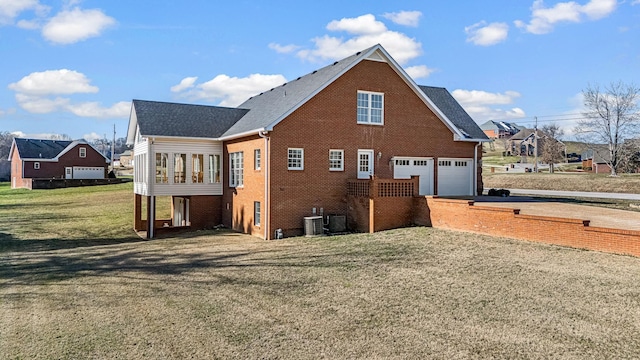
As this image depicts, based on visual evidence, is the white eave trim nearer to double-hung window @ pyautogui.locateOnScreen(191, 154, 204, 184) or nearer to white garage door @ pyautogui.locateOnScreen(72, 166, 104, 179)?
double-hung window @ pyautogui.locateOnScreen(191, 154, 204, 184)

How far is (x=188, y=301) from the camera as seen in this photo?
31.8 ft

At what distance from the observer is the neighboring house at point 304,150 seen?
18625 millimetres

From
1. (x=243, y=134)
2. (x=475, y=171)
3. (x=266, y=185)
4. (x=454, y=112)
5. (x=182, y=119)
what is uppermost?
(x=454, y=112)

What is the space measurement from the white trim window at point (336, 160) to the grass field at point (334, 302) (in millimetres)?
4621

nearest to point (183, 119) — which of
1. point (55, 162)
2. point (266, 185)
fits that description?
point (266, 185)

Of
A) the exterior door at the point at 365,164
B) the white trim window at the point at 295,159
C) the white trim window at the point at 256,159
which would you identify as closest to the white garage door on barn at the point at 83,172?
the white trim window at the point at 256,159

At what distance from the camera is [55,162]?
6131 centimetres

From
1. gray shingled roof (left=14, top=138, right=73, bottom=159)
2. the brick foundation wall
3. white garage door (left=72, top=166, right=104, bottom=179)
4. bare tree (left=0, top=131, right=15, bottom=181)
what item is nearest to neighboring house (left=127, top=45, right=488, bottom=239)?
the brick foundation wall

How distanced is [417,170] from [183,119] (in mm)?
11840

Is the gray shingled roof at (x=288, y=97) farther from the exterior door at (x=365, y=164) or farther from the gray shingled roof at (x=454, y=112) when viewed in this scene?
the gray shingled roof at (x=454, y=112)

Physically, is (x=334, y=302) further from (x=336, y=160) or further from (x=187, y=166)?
(x=187, y=166)

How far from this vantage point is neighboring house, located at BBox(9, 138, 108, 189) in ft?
199

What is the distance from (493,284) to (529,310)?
1.59 meters

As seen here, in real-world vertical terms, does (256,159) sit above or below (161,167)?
above
